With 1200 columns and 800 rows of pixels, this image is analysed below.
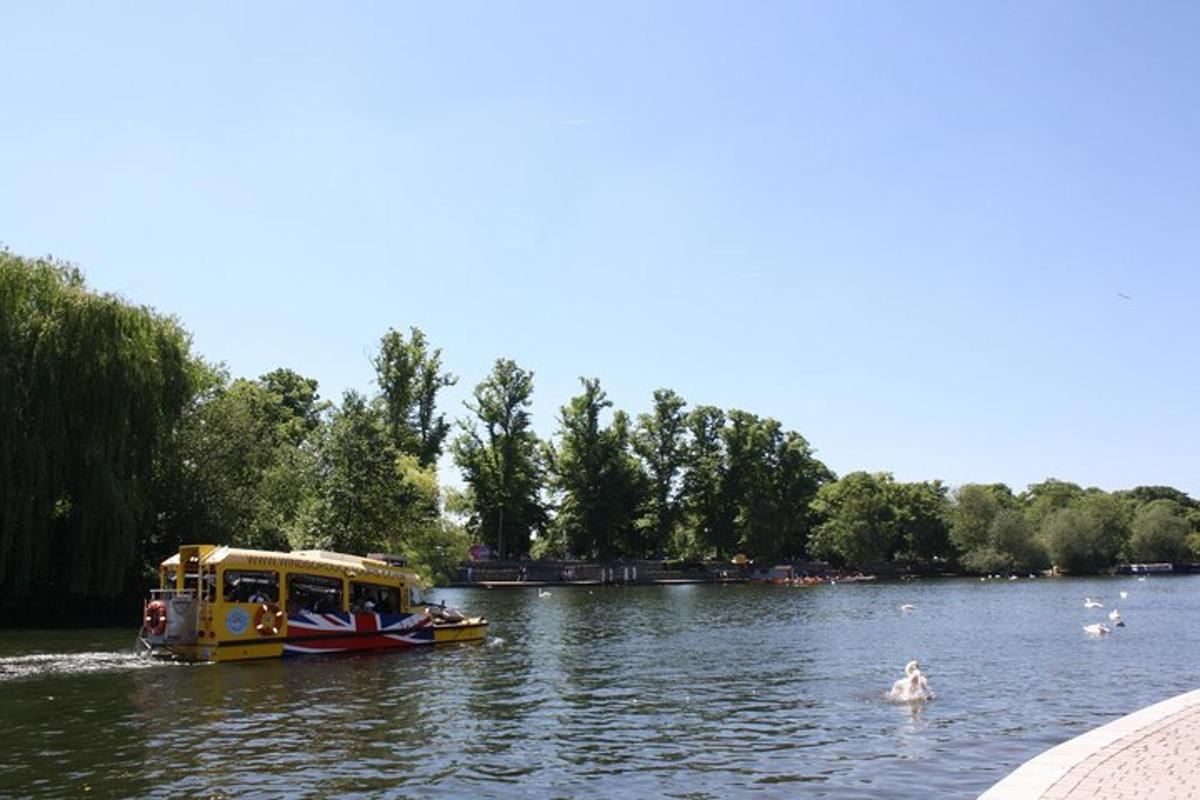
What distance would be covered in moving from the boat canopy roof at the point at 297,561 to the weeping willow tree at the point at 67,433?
6438 millimetres

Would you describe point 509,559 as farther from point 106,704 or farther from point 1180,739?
point 1180,739

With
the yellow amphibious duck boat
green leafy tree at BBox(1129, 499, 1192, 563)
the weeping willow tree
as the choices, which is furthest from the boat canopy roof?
green leafy tree at BBox(1129, 499, 1192, 563)

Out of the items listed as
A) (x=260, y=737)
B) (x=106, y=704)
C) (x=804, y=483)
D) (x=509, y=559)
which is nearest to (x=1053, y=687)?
(x=260, y=737)

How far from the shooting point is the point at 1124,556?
14975cm

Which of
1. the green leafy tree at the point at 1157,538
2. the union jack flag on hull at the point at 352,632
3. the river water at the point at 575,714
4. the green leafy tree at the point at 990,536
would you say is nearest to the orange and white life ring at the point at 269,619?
the union jack flag on hull at the point at 352,632

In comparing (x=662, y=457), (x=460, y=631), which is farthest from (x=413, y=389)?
(x=460, y=631)

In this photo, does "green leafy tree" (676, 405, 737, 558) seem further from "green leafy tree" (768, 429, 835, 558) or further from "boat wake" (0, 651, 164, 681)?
"boat wake" (0, 651, 164, 681)

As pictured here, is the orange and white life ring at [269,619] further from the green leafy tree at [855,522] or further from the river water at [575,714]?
the green leafy tree at [855,522]

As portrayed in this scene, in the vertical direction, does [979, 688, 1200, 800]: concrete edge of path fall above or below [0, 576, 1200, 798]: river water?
above

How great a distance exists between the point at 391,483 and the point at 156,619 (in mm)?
29281

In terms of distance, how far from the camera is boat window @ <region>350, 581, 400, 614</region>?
36406 mm

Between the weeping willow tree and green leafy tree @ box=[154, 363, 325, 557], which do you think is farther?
green leafy tree @ box=[154, 363, 325, 557]

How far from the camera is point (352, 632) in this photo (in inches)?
1388

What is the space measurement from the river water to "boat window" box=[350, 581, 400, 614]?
7.47 ft
